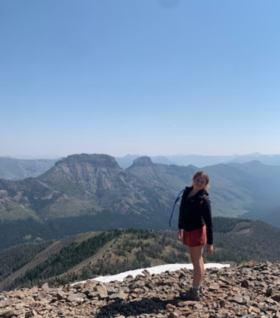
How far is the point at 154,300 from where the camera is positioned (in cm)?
959

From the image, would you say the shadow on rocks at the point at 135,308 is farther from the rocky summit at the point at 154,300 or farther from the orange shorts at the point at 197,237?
the orange shorts at the point at 197,237

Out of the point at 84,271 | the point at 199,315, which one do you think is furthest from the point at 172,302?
the point at 84,271

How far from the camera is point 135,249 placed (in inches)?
6496

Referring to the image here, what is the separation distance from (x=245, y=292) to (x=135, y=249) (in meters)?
162

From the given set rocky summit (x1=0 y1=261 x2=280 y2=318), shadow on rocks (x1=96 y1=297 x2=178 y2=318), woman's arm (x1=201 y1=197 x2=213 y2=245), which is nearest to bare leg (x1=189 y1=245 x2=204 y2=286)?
woman's arm (x1=201 y1=197 x2=213 y2=245)

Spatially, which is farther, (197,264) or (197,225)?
(197,264)

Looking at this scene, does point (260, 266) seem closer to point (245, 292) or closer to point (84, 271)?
point (245, 292)

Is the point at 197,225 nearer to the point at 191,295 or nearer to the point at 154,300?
the point at 191,295

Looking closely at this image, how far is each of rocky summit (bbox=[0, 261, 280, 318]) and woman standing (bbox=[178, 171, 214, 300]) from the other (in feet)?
2.07

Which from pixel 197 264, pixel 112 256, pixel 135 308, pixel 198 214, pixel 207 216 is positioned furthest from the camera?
pixel 112 256

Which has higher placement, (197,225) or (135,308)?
(197,225)

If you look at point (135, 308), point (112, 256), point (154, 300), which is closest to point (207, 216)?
point (154, 300)

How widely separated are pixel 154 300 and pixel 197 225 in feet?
9.16

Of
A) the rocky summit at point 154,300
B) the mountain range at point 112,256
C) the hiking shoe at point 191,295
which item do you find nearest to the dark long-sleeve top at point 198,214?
the hiking shoe at point 191,295
